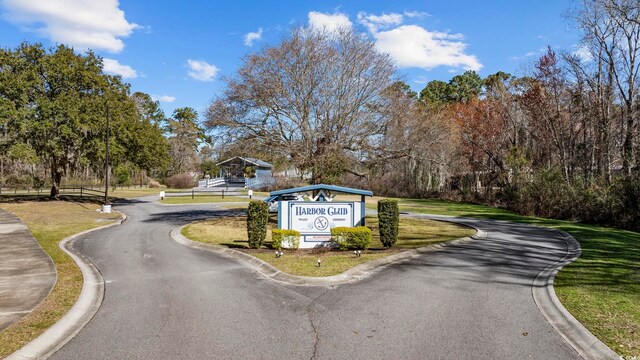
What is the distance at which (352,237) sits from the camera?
14.4m

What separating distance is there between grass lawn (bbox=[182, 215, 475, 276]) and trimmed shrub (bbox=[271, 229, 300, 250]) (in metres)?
0.32

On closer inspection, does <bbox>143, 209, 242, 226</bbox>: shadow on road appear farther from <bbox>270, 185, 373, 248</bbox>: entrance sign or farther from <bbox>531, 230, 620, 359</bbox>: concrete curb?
<bbox>531, 230, 620, 359</bbox>: concrete curb

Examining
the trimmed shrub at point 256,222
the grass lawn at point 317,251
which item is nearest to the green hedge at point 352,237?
the grass lawn at point 317,251

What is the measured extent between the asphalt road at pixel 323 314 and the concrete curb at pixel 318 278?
1.16 ft

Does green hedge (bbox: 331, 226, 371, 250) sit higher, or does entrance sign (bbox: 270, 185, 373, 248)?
entrance sign (bbox: 270, 185, 373, 248)

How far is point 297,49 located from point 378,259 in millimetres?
13513

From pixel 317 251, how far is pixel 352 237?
142 centimetres

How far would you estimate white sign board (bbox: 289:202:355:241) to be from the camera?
15.5m

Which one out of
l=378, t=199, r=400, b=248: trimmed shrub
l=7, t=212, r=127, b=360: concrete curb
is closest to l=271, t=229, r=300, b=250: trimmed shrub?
l=378, t=199, r=400, b=248: trimmed shrub

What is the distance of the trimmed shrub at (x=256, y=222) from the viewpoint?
14680 millimetres

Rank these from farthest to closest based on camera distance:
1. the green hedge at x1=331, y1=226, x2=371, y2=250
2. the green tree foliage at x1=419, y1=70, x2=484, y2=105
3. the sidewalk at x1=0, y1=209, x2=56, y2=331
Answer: the green tree foliage at x1=419, y1=70, x2=484, y2=105, the green hedge at x1=331, y1=226, x2=371, y2=250, the sidewalk at x1=0, y1=209, x2=56, y2=331

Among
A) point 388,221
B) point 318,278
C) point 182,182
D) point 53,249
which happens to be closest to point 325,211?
point 388,221

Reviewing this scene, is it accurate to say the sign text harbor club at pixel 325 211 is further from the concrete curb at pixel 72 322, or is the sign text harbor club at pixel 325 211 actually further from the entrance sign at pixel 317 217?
the concrete curb at pixel 72 322

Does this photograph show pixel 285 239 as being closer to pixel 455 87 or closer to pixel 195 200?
pixel 195 200
